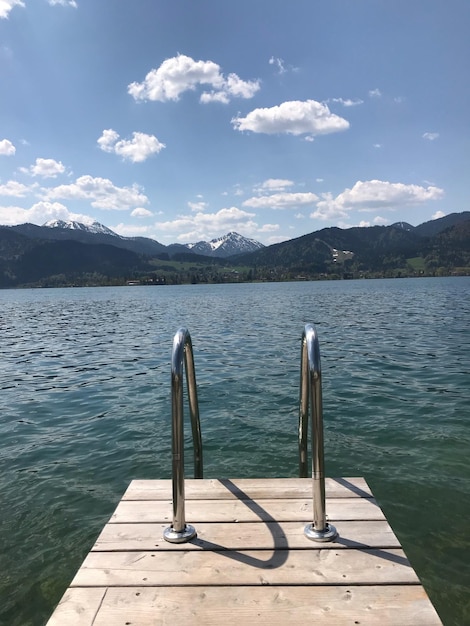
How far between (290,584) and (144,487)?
2.41 meters

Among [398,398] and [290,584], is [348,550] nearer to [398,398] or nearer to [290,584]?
[290,584]

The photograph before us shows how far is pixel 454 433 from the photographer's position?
36.6 feet

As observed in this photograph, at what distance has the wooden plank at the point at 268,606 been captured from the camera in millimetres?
3121

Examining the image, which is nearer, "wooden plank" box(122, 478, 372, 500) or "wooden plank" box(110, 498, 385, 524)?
"wooden plank" box(110, 498, 385, 524)

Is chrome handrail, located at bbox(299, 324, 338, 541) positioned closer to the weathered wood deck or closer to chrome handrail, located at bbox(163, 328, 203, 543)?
the weathered wood deck

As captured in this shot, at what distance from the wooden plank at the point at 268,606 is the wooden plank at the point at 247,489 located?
1.57m

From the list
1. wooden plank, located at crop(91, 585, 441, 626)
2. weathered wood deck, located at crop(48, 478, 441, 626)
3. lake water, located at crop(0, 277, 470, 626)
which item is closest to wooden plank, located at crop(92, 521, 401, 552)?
weathered wood deck, located at crop(48, 478, 441, 626)

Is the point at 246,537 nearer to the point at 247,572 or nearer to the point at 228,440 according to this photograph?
the point at 247,572

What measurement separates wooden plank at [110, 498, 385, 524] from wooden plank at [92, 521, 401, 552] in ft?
0.36

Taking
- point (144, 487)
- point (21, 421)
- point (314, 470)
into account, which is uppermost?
point (314, 470)

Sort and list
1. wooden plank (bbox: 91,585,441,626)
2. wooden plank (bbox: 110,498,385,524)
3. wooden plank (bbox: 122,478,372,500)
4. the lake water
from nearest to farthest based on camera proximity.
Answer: wooden plank (bbox: 91,585,441,626)
wooden plank (bbox: 110,498,385,524)
wooden plank (bbox: 122,478,372,500)
the lake water

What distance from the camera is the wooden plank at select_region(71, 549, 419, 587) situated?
11.6 ft

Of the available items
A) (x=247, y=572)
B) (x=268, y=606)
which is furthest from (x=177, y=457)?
(x=268, y=606)

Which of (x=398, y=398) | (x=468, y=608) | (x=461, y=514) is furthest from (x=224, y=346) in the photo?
(x=468, y=608)
